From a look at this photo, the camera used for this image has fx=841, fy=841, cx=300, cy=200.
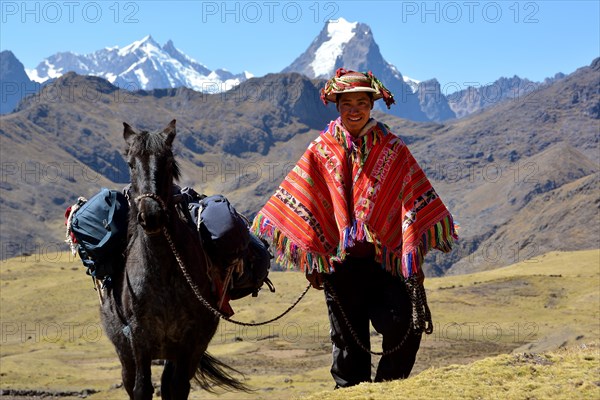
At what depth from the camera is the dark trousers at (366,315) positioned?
711 cm

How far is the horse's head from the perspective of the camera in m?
Result: 7.10

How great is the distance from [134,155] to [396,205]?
2.39 m

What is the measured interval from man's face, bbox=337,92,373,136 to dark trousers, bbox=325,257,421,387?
119cm

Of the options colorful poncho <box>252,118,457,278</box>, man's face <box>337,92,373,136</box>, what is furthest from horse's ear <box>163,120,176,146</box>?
man's face <box>337,92,373,136</box>

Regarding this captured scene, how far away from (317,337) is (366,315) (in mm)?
38435

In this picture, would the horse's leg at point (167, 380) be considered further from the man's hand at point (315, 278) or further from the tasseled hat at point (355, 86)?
the tasseled hat at point (355, 86)

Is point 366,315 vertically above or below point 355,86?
below

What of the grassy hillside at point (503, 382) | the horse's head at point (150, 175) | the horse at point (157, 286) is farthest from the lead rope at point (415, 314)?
the horse's head at point (150, 175)

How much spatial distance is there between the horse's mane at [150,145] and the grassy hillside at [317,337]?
2737mm

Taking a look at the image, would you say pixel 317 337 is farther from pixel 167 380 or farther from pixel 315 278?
pixel 315 278

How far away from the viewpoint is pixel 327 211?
7477 mm

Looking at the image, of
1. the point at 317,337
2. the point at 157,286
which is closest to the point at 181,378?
the point at 157,286

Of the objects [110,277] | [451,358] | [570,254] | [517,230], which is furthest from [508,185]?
[110,277]

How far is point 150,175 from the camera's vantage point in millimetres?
7359
